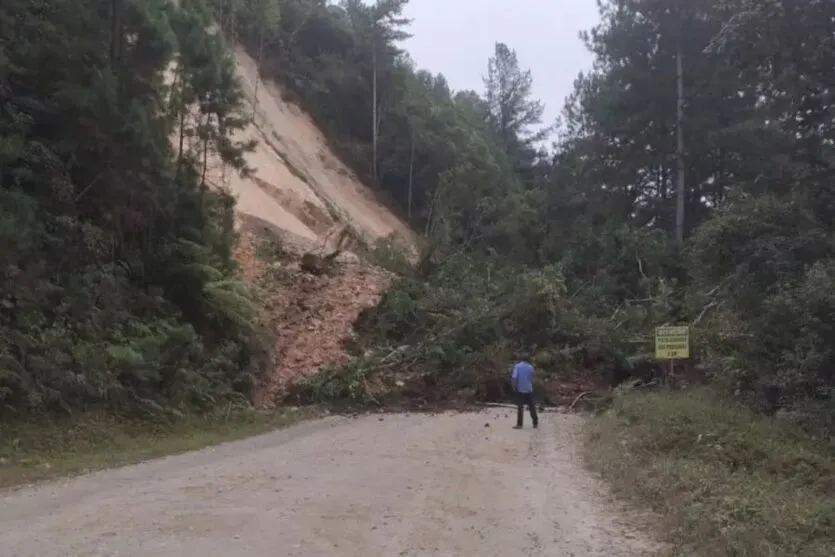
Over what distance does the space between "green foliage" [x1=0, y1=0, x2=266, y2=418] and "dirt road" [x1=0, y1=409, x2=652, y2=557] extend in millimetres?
3192

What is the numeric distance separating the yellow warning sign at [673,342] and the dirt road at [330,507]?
380 cm

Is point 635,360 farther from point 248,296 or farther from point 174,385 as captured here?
point 174,385

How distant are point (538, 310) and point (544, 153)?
4177 cm

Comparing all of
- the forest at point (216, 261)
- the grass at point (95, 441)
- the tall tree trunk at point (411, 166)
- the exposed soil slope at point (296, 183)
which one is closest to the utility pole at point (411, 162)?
the tall tree trunk at point (411, 166)

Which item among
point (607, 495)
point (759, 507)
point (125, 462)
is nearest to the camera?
point (759, 507)

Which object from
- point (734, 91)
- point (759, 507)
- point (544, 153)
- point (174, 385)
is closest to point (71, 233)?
point (174, 385)

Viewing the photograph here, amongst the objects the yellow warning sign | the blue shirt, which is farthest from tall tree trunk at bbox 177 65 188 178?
the yellow warning sign

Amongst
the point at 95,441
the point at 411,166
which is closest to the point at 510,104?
the point at 411,166

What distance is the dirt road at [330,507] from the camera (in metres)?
7.43

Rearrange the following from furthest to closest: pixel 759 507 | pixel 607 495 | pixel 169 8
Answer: pixel 169 8
pixel 607 495
pixel 759 507

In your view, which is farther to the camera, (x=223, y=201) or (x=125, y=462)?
(x=223, y=201)

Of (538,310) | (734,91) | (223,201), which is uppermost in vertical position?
(734,91)

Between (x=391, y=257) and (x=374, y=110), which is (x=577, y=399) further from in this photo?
(x=374, y=110)

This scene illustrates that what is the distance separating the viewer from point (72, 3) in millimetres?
16922
